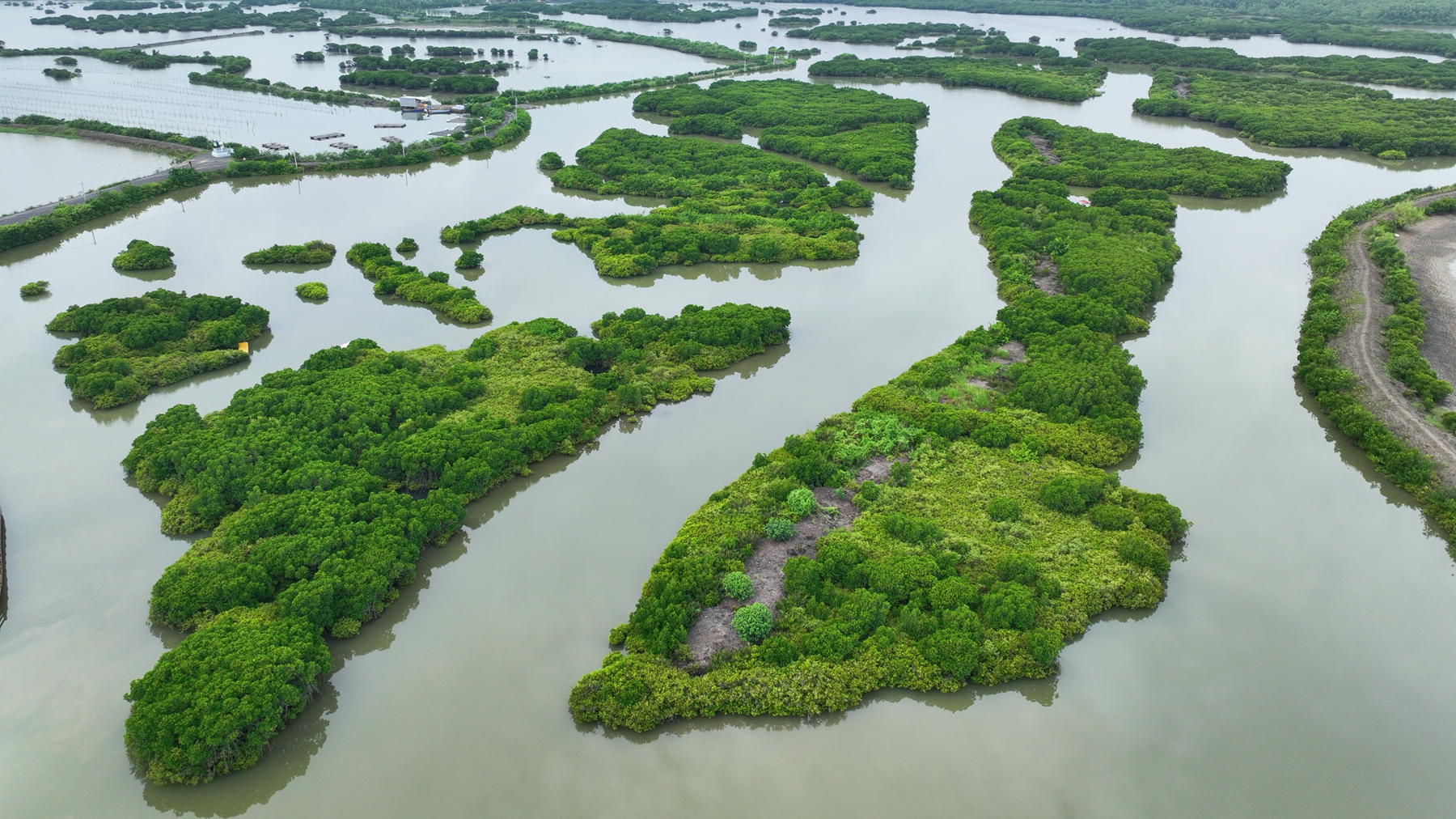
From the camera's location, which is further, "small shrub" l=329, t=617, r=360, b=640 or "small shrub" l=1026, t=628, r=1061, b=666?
"small shrub" l=329, t=617, r=360, b=640

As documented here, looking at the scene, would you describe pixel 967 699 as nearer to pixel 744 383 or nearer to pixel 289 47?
pixel 744 383

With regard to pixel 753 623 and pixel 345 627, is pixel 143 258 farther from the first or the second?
pixel 753 623

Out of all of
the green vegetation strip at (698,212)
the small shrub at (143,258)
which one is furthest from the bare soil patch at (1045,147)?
the small shrub at (143,258)

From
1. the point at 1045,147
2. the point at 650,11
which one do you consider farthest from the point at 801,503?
the point at 650,11

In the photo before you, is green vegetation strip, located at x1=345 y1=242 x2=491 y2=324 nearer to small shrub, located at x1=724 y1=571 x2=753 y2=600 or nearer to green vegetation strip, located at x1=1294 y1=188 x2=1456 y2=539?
small shrub, located at x1=724 y1=571 x2=753 y2=600

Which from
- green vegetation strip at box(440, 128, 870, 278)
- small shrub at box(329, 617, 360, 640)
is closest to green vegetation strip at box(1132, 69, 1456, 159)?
green vegetation strip at box(440, 128, 870, 278)
